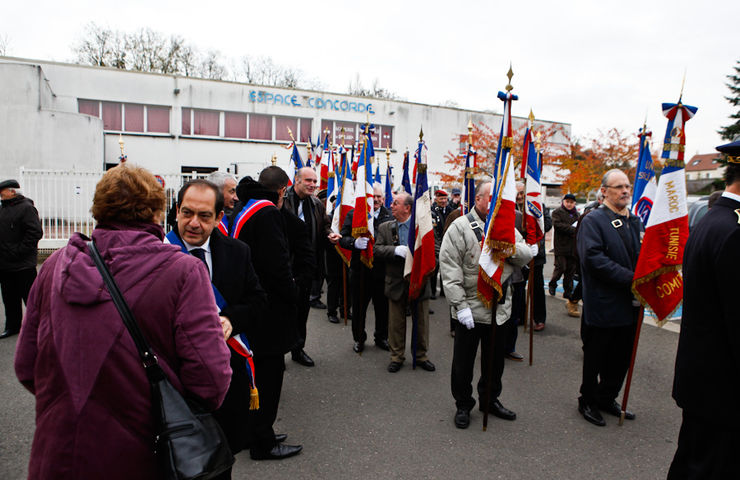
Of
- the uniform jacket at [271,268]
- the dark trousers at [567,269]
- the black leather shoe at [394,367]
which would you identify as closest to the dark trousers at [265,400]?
the uniform jacket at [271,268]

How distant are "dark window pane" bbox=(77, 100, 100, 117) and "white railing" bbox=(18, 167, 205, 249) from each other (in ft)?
30.2

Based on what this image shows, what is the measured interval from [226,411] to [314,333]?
4476 mm

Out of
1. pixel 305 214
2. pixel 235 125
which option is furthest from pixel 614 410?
pixel 235 125

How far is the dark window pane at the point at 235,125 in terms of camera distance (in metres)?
22.8

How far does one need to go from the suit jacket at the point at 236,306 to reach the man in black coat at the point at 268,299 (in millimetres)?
740

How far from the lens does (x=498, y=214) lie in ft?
13.3

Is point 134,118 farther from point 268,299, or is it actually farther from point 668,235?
point 668,235

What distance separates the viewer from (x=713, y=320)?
2.19m

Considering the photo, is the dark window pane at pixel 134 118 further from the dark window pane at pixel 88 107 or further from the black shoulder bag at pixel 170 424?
the black shoulder bag at pixel 170 424

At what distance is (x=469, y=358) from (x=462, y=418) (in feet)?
1.77

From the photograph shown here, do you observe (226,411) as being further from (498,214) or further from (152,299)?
(498,214)

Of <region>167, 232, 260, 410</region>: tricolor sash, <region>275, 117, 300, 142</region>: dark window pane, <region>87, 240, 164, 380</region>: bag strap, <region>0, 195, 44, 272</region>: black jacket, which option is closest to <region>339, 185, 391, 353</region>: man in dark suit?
<region>167, 232, 260, 410</region>: tricolor sash

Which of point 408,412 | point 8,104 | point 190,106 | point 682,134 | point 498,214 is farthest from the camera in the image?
point 190,106

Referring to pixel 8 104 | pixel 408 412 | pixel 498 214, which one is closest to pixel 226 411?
pixel 408 412
